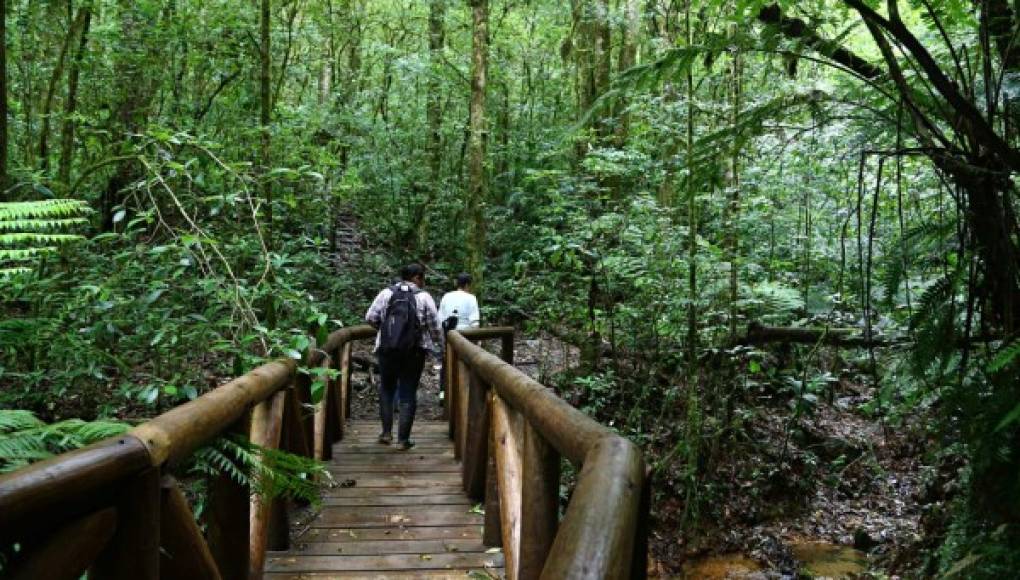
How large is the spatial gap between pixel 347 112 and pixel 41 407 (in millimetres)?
9209

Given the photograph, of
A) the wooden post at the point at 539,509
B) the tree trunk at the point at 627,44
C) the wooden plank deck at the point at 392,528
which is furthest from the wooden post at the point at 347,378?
the wooden post at the point at 539,509

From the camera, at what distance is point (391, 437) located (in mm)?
6816

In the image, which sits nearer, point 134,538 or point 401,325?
point 134,538

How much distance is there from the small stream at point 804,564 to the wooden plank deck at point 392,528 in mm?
2721

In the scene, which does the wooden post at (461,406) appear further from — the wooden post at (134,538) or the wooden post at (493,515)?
the wooden post at (134,538)

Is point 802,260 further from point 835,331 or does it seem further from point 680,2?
point 680,2

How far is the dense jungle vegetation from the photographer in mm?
3004

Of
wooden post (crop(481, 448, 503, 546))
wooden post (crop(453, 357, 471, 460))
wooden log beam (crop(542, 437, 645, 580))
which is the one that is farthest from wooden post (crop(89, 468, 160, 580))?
wooden post (crop(453, 357, 471, 460))

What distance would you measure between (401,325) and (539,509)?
409 cm

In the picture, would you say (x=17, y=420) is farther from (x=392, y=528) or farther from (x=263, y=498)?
(x=392, y=528)

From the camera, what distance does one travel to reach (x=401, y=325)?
6422mm

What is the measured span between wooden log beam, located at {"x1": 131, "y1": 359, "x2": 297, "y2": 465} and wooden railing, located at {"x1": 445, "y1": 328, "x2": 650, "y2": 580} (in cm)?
110

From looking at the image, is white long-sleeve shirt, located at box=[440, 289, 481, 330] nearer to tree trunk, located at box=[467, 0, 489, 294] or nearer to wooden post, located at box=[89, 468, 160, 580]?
tree trunk, located at box=[467, 0, 489, 294]

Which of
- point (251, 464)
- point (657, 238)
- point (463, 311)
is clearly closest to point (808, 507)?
point (657, 238)
